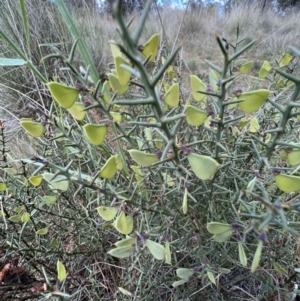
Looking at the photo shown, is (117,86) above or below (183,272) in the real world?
above

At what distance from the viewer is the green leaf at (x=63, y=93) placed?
9.4 inches

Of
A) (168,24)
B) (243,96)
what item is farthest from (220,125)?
(168,24)

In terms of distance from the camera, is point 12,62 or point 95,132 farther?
point 12,62

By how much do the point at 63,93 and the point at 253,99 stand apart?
0.16 meters

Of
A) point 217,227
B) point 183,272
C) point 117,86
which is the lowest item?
point 183,272

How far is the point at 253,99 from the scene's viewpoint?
0.26 metres

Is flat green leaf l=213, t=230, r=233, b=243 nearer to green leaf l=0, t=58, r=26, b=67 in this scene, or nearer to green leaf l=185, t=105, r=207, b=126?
green leaf l=185, t=105, r=207, b=126

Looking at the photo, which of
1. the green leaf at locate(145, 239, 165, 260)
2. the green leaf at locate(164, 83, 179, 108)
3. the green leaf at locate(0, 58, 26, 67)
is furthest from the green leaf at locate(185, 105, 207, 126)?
the green leaf at locate(0, 58, 26, 67)

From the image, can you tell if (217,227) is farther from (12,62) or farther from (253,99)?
(12,62)

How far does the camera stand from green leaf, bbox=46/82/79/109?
239 millimetres

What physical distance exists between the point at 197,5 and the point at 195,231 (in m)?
3.38

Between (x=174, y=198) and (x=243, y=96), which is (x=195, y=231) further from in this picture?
(x=243, y=96)

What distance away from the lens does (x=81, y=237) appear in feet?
1.75

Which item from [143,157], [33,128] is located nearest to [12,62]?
[33,128]
